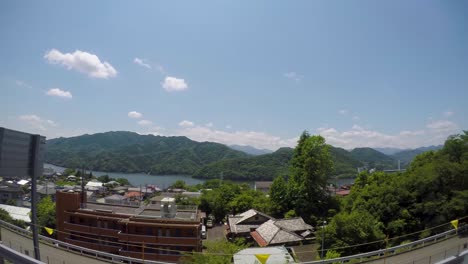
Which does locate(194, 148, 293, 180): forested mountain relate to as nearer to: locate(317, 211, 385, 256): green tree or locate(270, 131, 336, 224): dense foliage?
locate(270, 131, 336, 224): dense foliage

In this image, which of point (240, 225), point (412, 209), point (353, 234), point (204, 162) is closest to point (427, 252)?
point (353, 234)

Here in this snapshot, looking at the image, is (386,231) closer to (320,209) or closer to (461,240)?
(461,240)

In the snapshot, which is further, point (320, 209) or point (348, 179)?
point (348, 179)

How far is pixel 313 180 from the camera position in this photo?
945 inches

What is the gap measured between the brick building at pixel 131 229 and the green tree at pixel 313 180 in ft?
33.3

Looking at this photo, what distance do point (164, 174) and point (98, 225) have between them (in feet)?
335

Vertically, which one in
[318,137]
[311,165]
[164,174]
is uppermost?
[318,137]

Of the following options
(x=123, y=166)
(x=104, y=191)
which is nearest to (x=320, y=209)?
(x=104, y=191)

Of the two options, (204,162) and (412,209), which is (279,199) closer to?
(412,209)

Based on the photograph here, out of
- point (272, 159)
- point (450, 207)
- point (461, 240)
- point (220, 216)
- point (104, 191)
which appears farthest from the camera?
point (272, 159)

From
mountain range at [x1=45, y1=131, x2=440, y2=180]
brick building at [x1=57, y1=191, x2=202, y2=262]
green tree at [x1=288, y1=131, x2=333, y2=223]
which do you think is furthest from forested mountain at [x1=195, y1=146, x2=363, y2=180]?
brick building at [x1=57, y1=191, x2=202, y2=262]

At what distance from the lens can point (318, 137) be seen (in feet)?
79.9

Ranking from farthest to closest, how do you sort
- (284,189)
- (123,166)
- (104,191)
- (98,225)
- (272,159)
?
(123,166)
(272,159)
(104,191)
(284,189)
(98,225)

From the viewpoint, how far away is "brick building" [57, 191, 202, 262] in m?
15.2
